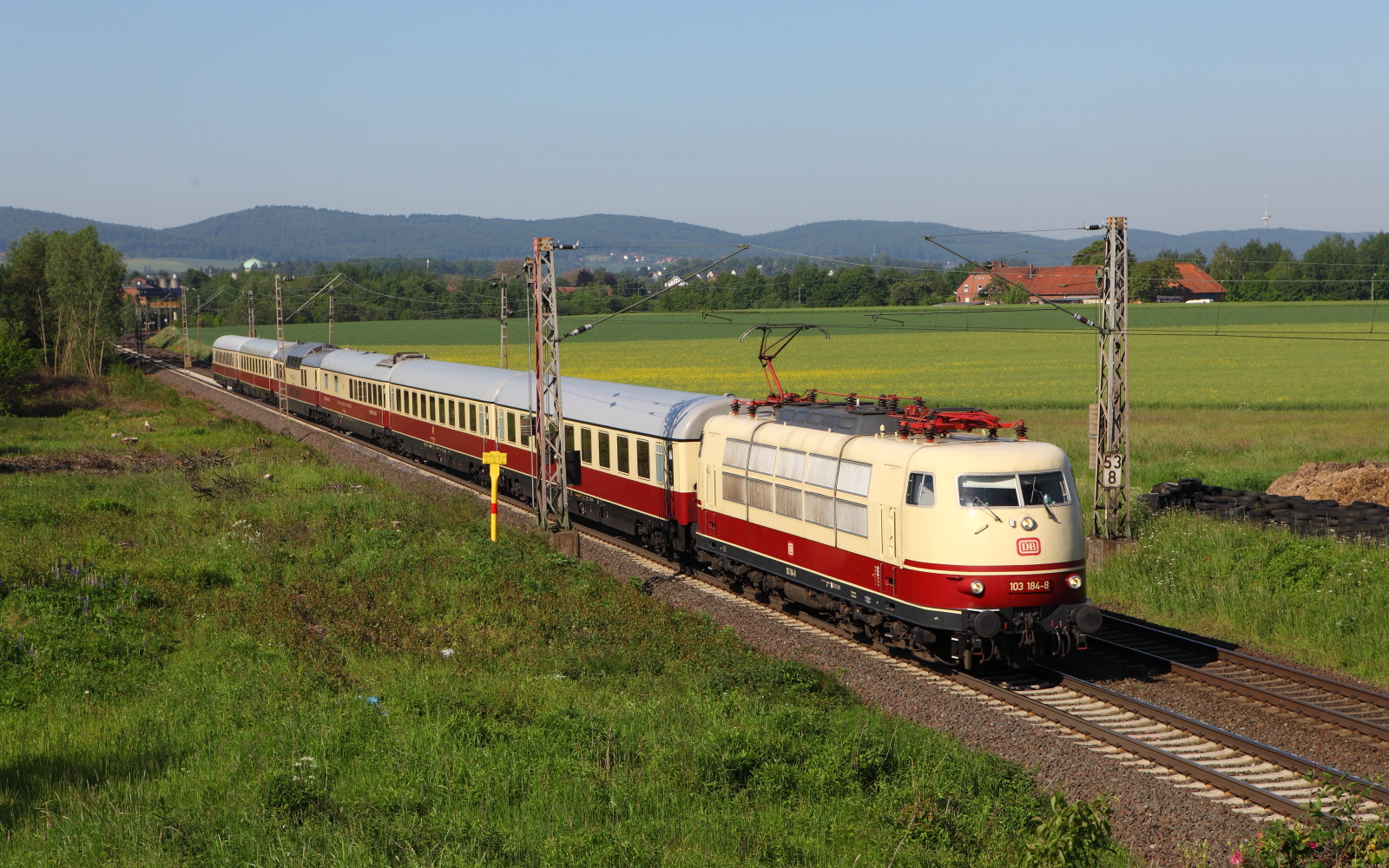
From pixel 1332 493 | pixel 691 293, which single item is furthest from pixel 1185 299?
pixel 1332 493

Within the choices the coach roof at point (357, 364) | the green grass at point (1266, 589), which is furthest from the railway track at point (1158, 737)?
the coach roof at point (357, 364)

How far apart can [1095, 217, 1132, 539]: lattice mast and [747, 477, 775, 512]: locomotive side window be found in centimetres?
716

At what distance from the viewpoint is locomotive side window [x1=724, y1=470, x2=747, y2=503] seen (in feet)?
66.8

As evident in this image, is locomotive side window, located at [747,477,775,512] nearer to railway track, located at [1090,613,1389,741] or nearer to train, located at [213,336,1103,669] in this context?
train, located at [213,336,1103,669]

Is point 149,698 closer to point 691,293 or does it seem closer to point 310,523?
point 310,523

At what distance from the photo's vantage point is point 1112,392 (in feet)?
76.4

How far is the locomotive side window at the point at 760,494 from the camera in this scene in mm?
19422

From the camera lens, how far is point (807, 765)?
1091cm

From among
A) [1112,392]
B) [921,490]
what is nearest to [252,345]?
[1112,392]

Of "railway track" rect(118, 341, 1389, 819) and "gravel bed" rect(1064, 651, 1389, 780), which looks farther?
"gravel bed" rect(1064, 651, 1389, 780)

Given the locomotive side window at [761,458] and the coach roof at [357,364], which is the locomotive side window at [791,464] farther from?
the coach roof at [357,364]

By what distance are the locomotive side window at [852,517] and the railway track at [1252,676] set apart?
4.23 metres

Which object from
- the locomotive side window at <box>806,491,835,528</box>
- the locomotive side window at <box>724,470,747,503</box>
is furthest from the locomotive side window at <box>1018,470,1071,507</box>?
the locomotive side window at <box>724,470,747,503</box>

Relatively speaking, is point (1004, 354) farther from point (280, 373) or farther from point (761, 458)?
point (761, 458)
